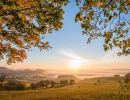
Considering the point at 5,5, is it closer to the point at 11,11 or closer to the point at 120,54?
the point at 11,11

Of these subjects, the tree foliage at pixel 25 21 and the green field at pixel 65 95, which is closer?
the tree foliage at pixel 25 21

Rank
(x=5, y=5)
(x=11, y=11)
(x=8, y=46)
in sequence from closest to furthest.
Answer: (x=5, y=5) < (x=11, y=11) < (x=8, y=46)

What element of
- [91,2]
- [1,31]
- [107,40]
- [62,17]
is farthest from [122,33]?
[1,31]

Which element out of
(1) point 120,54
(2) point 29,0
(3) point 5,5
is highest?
(2) point 29,0

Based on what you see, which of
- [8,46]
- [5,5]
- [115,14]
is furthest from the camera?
[8,46]

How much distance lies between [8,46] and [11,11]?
1142 centimetres

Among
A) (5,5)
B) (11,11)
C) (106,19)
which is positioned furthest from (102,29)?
(11,11)

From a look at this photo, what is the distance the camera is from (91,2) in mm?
20875

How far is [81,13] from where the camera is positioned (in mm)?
21328

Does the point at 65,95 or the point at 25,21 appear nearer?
the point at 25,21

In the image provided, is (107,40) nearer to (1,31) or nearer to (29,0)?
(29,0)

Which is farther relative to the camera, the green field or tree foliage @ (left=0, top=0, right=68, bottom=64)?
the green field

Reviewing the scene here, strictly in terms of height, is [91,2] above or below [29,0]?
below

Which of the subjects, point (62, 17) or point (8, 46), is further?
point (8, 46)
